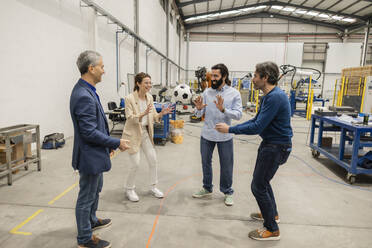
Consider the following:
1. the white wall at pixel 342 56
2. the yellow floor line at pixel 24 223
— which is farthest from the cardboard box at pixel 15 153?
the white wall at pixel 342 56

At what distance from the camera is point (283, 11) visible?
65.0 ft

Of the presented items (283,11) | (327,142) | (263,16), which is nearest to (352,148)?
(327,142)

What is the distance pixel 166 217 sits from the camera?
263 centimetres

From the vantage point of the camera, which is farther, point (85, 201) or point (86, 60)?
point (85, 201)

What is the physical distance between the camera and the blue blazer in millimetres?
1720

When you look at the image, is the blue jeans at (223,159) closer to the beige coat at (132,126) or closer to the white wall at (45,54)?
the beige coat at (132,126)

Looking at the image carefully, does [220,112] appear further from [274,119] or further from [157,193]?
[157,193]

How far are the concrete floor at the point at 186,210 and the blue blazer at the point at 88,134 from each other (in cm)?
84

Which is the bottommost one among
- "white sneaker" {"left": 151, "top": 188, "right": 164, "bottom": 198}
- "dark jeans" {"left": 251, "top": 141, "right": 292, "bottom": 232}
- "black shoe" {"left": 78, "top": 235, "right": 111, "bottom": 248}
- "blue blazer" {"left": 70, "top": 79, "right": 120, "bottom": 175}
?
"white sneaker" {"left": 151, "top": 188, "right": 164, "bottom": 198}

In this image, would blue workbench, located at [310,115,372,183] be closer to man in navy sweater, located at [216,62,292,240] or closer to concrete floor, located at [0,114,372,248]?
concrete floor, located at [0,114,372,248]

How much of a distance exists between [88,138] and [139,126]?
44.2 inches

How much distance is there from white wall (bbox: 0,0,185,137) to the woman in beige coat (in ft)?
8.84

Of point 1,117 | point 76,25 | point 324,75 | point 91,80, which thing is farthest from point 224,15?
point 91,80

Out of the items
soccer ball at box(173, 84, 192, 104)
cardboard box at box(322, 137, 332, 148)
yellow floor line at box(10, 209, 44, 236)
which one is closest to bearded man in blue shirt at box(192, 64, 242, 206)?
yellow floor line at box(10, 209, 44, 236)
